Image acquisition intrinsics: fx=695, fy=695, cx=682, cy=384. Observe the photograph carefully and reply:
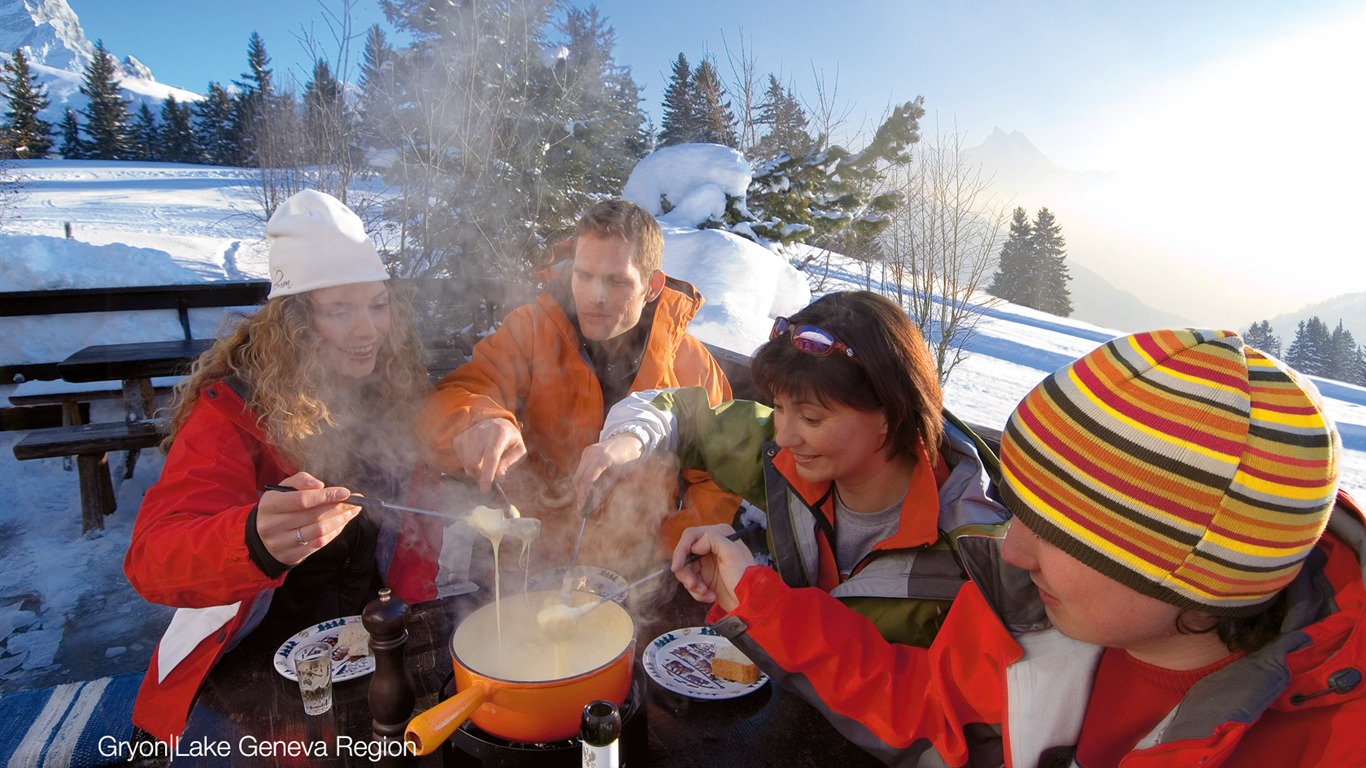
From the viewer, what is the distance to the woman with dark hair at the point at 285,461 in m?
1.53

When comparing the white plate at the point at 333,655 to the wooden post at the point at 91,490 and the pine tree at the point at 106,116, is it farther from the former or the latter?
the pine tree at the point at 106,116

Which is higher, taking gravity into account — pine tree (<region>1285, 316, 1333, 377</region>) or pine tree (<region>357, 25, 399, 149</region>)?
pine tree (<region>357, 25, 399, 149</region>)

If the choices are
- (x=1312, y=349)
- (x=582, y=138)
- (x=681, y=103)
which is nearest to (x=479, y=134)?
(x=582, y=138)

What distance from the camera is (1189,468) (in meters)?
0.92

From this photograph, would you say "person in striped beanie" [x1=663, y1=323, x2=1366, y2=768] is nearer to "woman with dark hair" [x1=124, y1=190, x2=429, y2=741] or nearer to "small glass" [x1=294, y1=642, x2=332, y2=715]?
"small glass" [x1=294, y1=642, x2=332, y2=715]

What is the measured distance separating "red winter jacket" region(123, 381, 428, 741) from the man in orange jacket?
726mm

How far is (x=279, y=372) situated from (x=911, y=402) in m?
1.78

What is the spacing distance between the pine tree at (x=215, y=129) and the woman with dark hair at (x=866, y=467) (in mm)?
51205

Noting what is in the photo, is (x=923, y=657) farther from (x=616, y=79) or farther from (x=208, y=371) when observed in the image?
(x=616, y=79)

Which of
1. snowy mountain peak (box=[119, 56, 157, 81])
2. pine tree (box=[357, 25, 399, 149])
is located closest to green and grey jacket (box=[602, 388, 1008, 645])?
pine tree (box=[357, 25, 399, 149])

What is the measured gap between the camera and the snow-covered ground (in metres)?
4.09

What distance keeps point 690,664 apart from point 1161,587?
96 centimetres

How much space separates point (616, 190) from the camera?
51.4 feet

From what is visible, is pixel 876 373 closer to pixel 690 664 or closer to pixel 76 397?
pixel 690 664
